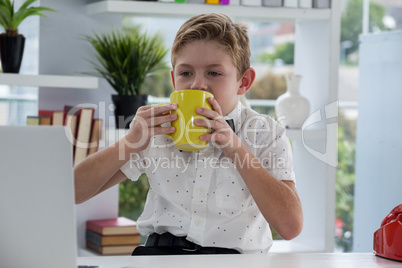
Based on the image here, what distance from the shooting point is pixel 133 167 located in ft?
5.00

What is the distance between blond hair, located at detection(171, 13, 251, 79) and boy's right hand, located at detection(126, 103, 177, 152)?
259mm

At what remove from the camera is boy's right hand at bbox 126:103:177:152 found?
126 cm

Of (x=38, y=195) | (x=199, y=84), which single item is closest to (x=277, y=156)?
(x=199, y=84)

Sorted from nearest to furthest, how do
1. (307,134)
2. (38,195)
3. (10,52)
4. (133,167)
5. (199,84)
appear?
1. (38,195)
2. (199,84)
3. (133,167)
4. (10,52)
5. (307,134)

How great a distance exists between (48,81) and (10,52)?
0.18 m

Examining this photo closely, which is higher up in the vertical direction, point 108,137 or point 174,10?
point 174,10

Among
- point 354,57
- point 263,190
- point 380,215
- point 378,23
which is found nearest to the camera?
point 263,190

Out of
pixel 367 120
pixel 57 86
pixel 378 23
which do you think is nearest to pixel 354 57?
pixel 378 23

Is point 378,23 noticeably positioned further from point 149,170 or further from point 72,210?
point 72,210

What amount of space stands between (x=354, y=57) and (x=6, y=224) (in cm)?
440

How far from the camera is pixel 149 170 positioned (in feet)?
5.06

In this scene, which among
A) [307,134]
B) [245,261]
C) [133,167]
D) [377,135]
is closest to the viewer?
[245,261]

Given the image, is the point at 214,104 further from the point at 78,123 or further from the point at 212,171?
the point at 78,123

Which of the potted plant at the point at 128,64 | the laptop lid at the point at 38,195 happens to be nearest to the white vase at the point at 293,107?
the potted plant at the point at 128,64
